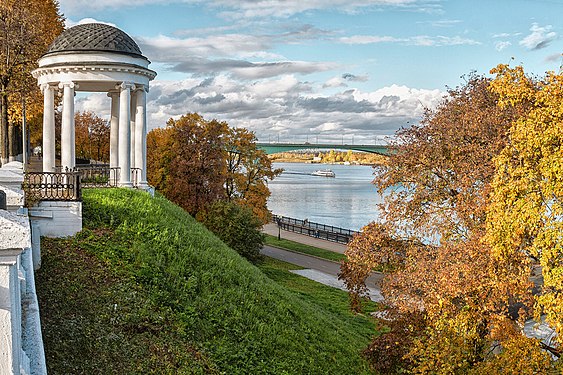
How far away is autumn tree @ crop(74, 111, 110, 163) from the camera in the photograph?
6362cm

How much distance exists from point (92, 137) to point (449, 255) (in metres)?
59.4

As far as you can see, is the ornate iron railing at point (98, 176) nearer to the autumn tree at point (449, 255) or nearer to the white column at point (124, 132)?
the white column at point (124, 132)

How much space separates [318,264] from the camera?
1626 inches

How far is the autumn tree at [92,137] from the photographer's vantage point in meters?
63.6

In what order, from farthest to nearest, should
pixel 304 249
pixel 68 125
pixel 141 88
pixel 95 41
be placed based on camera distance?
pixel 304 249 → pixel 141 88 → pixel 68 125 → pixel 95 41

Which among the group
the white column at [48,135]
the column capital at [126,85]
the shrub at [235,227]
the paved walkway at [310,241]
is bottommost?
the paved walkway at [310,241]

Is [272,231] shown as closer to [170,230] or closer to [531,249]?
[170,230]

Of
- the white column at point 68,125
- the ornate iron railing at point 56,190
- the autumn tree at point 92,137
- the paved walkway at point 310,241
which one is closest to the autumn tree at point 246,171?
the paved walkway at point 310,241

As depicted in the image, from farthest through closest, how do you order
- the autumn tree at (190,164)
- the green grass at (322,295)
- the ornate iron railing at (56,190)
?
the autumn tree at (190,164), the green grass at (322,295), the ornate iron railing at (56,190)

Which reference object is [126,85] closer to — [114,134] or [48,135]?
[114,134]

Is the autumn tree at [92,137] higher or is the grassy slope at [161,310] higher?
the autumn tree at [92,137]

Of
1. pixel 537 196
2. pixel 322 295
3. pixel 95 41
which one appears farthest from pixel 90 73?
pixel 537 196

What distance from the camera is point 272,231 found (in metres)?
62.0

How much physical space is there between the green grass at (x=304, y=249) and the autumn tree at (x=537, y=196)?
32.9m
